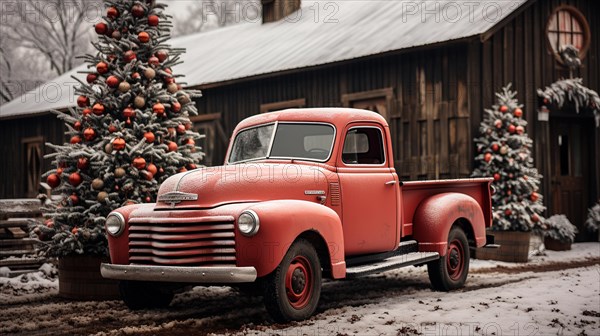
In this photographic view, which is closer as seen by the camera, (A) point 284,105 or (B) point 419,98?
(B) point 419,98

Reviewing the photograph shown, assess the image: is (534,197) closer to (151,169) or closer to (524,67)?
(524,67)

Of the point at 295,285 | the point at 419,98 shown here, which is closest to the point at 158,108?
the point at 295,285

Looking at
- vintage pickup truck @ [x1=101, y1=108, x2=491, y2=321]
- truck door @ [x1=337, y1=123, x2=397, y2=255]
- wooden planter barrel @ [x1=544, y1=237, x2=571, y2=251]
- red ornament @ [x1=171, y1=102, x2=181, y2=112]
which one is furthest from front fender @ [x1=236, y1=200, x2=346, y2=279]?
wooden planter barrel @ [x1=544, y1=237, x2=571, y2=251]

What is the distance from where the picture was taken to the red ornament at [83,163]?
956 centimetres

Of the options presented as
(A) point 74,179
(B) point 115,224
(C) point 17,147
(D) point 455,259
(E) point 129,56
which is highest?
(E) point 129,56

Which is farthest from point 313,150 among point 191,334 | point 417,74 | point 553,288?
point 417,74

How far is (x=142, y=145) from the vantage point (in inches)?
377

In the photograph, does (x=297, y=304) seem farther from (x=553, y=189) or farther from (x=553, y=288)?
(x=553, y=189)

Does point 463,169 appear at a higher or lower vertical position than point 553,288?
higher

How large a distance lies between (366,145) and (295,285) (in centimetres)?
232

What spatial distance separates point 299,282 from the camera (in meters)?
7.47

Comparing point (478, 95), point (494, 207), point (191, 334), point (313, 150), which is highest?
point (478, 95)

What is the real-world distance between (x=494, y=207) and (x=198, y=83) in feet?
27.7

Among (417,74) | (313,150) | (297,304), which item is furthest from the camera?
(417,74)
